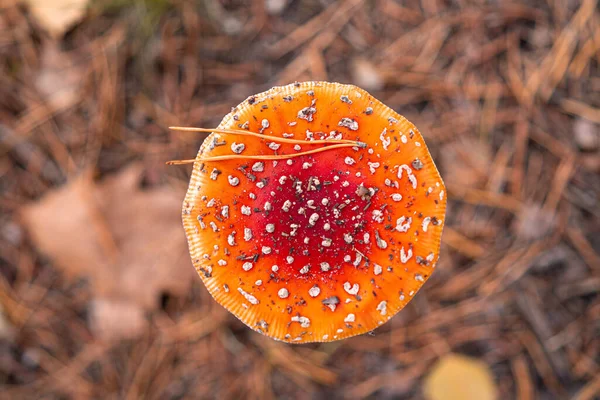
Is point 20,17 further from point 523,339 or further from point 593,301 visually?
point 593,301

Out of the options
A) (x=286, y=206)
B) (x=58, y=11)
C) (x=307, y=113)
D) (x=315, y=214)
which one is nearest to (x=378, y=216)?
(x=315, y=214)

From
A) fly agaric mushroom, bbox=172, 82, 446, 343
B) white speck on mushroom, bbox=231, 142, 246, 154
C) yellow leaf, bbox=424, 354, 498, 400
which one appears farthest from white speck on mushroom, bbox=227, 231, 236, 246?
yellow leaf, bbox=424, 354, 498, 400

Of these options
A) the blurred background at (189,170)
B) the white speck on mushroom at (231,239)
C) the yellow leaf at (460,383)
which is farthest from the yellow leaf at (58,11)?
the yellow leaf at (460,383)

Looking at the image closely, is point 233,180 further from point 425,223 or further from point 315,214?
point 425,223

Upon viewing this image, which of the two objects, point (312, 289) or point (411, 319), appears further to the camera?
point (411, 319)

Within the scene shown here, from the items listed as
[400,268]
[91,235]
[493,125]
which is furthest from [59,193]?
[493,125]

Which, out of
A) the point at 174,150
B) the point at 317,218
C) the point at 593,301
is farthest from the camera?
the point at 174,150
